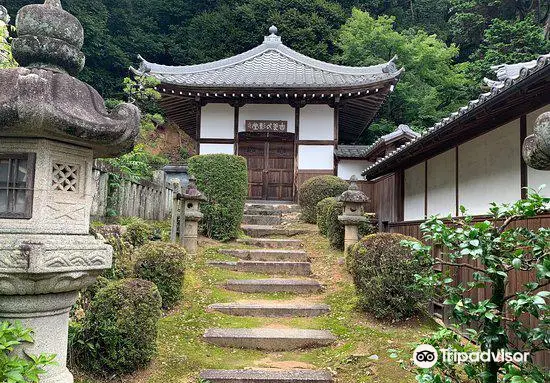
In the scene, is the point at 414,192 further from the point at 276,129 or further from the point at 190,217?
the point at 276,129

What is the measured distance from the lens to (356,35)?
897 inches

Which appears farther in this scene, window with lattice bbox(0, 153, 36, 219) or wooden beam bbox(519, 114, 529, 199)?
wooden beam bbox(519, 114, 529, 199)

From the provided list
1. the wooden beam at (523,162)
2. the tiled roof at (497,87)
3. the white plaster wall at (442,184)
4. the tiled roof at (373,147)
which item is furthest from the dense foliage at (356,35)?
the wooden beam at (523,162)

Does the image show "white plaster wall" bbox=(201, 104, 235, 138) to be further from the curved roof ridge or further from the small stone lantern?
the small stone lantern

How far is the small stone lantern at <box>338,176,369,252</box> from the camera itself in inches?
337

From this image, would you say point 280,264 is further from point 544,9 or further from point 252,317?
point 544,9

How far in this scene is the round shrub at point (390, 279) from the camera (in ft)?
18.6

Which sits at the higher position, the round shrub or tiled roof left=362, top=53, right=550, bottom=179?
tiled roof left=362, top=53, right=550, bottom=179

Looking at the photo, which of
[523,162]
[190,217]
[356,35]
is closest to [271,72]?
[356,35]

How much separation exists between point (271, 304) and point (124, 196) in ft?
10.2

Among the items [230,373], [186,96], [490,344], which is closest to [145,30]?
[186,96]

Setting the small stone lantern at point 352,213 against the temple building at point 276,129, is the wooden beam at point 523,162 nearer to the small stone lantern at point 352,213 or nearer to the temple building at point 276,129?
the small stone lantern at point 352,213

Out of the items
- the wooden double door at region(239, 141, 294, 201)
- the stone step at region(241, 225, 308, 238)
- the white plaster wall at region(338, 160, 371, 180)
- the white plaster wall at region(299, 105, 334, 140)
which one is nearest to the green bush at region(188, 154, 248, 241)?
the stone step at region(241, 225, 308, 238)

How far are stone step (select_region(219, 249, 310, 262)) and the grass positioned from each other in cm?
156
